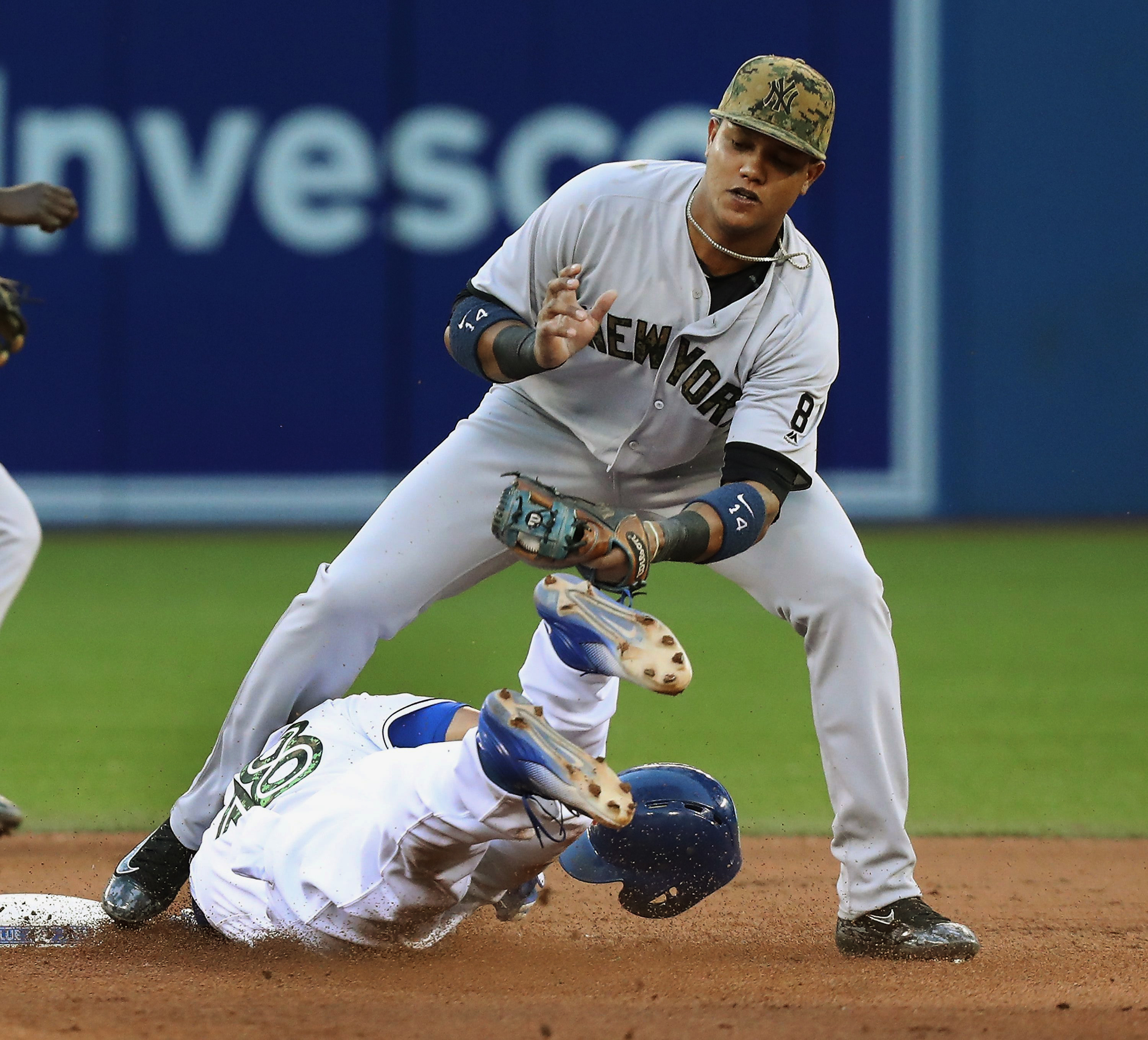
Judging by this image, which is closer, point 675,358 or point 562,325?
point 562,325

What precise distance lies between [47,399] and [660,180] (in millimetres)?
9894

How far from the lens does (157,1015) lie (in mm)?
2930

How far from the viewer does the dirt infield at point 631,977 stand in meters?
2.90

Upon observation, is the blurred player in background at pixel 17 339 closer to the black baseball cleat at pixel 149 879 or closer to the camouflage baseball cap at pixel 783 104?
the black baseball cleat at pixel 149 879

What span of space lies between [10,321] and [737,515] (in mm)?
2510

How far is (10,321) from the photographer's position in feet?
16.1

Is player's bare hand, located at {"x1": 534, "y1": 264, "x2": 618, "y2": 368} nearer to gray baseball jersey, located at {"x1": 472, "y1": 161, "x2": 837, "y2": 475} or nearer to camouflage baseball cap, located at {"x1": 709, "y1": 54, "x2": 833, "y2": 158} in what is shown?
gray baseball jersey, located at {"x1": 472, "y1": 161, "x2": 837, "y2": 475}

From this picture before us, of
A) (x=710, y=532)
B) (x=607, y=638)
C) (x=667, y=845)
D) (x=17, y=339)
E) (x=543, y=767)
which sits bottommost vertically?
(x=667, y=845)

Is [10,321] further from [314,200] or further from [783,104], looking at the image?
[314,200]

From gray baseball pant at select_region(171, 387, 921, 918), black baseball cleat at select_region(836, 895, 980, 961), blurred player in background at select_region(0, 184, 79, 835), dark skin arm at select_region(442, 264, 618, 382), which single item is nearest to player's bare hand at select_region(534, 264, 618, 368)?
dark skin arm at select_region(442, 264, 618, 382)

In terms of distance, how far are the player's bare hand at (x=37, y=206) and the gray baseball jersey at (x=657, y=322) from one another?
158cm

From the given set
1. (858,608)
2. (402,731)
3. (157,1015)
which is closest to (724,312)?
(858,608)


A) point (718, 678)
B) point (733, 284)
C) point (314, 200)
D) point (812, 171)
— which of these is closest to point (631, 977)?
point (733, 284)

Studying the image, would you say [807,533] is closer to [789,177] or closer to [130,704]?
[789,177]
